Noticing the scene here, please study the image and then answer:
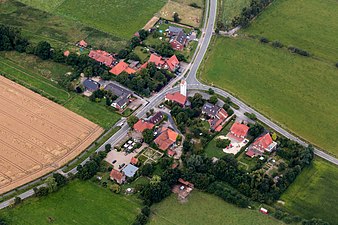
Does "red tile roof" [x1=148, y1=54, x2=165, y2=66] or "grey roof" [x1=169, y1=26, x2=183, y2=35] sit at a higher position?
"grey roof" [x1=169, y1=26, x2=183, y2=35]

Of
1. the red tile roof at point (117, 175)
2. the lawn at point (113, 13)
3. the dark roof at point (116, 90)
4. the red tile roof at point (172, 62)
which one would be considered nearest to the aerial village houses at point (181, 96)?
the dark roof at point (116, 90)

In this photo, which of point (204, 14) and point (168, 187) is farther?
point (204, 14)

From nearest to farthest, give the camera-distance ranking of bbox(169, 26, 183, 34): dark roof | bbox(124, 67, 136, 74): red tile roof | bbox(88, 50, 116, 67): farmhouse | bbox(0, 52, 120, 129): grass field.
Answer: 1. bbox(0, 52, 120, 129): grass field
2. bbox(124, 67, 136, 74): red tile roof
3. bbox(88, 50, 116, 67): farmhouse
4. bbox(169, 26, 183, 34): dark roof

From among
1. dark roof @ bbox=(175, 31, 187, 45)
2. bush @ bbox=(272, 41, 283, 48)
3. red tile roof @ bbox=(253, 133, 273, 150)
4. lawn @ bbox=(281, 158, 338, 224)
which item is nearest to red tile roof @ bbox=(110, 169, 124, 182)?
red tile roof @ bbox=(253, 133, 273, 150)

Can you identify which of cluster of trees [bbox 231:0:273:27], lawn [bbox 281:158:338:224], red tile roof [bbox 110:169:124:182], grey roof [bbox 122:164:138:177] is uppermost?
cluster of trees [bbox 231:0:273:27]

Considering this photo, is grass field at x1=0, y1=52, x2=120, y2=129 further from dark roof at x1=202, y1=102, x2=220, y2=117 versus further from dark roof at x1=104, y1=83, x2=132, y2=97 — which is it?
dark roof at x1=202, y1=102, x2=220, y2=117

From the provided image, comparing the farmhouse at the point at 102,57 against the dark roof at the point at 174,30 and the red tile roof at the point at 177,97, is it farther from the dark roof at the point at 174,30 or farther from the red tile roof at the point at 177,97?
the dark roof at the point at 174,30

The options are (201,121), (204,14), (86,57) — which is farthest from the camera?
(204,14)

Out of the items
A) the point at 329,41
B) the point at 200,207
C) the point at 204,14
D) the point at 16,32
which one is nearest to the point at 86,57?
the point at 16,32

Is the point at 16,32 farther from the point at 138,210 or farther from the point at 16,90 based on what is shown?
the point at 138,210
